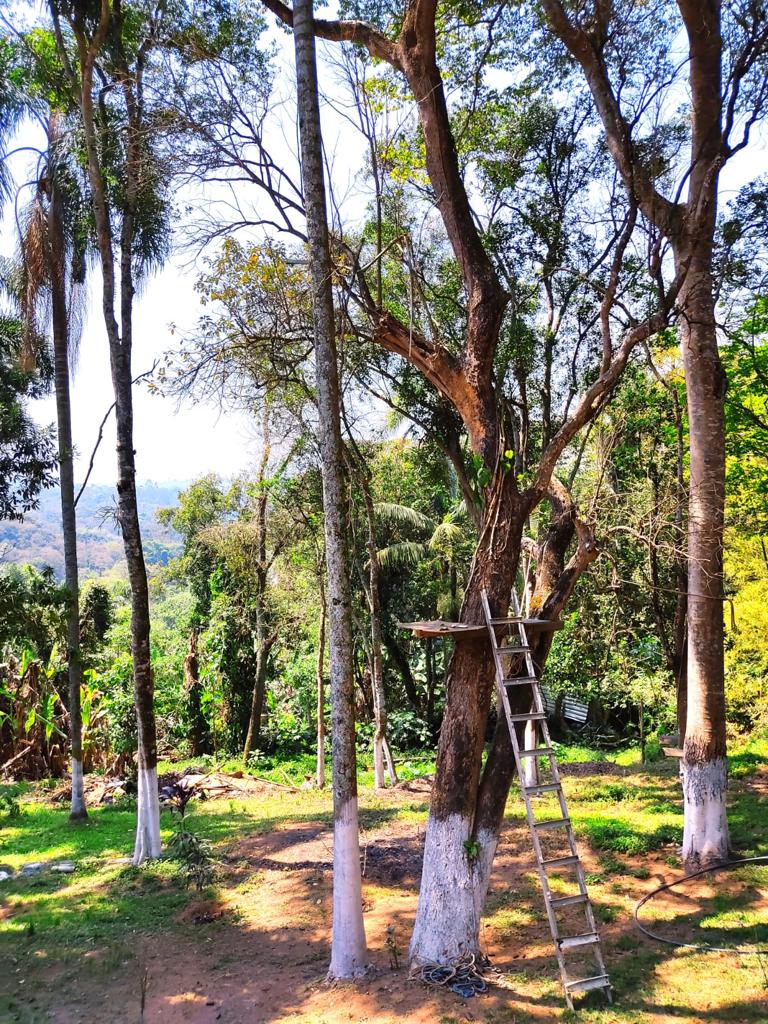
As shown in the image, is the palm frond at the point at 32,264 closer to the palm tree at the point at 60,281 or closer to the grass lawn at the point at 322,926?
the palm tree at the point at 60,281

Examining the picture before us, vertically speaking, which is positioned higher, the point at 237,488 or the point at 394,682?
the point at 237,488

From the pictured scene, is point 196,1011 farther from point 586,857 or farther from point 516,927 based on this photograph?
point 586,857

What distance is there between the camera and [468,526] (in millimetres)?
19094

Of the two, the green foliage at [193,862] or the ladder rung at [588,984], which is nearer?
the ladder rung at [588,984]

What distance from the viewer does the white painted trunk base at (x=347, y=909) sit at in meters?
5.33

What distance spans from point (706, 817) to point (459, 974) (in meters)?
3.67

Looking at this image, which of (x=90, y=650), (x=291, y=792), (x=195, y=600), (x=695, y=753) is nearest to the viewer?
(x=695, y=753)

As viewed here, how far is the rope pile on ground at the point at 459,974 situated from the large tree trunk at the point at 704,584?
11.0 ft

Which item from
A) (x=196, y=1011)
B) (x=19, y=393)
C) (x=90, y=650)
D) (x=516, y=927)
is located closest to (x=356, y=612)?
(x=90, y=650)

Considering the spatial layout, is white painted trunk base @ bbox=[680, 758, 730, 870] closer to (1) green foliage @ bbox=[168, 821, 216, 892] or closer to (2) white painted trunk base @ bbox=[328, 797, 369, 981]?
(2) white painted trunk base @ bbox=[328, 797, 369, 981]

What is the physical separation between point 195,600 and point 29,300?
11.5 metres

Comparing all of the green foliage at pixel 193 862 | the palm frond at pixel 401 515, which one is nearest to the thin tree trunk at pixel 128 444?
the green foliage at pixel 193 862

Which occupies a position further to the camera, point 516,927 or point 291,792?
point 291,792

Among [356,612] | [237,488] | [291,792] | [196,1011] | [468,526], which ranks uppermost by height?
[237,488]
